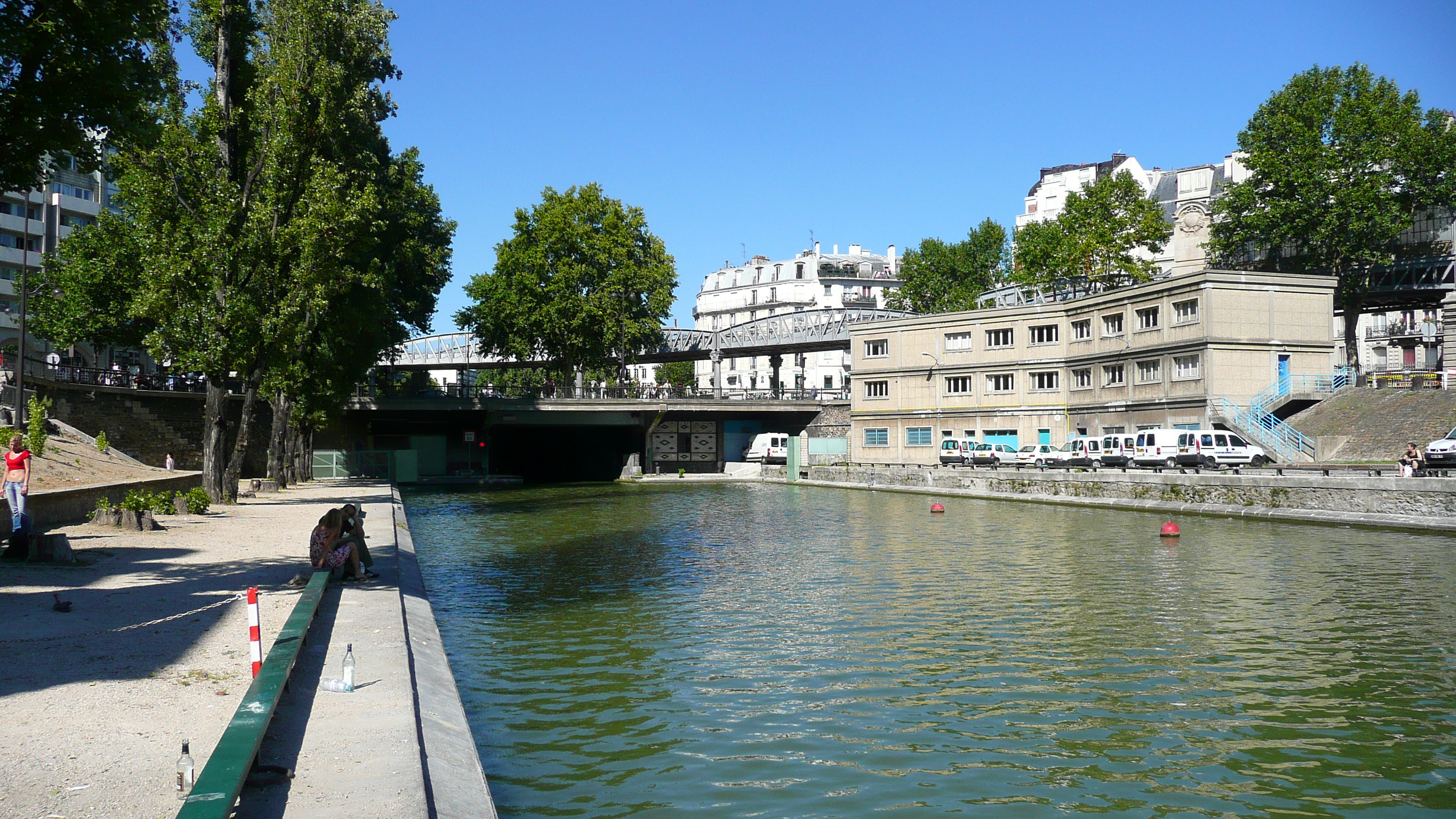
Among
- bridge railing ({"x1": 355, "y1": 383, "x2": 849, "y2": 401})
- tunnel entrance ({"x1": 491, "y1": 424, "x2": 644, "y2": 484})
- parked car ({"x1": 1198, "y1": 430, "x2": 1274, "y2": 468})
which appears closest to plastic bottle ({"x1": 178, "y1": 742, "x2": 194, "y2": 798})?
parked car ({"x1": 1198, "y1": 430, "x2": 1274, "y2": 468})

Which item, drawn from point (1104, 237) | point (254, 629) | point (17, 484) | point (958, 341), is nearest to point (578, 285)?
point (958, 341)

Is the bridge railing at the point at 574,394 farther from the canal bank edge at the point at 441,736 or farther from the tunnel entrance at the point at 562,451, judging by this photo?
the canal bank edge at the point at 441,736

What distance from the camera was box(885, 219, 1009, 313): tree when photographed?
9994 centimetres

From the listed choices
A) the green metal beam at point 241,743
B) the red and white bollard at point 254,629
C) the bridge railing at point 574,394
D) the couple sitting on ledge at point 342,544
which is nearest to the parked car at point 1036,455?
the bridge railing at point 574,394

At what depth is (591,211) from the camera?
248ft

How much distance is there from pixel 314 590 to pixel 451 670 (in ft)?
6.20

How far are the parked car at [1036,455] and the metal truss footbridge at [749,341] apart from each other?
57.4 feet

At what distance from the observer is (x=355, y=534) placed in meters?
16.6

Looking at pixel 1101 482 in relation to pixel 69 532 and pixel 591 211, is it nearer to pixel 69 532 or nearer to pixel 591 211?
pixel 69 532

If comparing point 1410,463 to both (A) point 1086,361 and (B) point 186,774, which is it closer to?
(A) point 1086,361

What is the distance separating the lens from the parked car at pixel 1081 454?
167ft

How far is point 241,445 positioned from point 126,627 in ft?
82.0

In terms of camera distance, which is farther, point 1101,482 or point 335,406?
point 335,406

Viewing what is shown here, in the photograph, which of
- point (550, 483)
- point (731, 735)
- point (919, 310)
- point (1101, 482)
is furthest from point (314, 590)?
point (919, 310)
